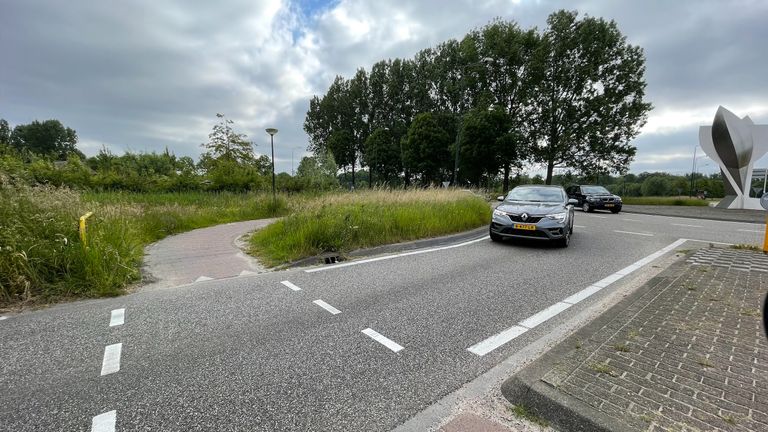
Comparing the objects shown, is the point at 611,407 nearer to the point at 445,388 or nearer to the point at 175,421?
the point at 445,388

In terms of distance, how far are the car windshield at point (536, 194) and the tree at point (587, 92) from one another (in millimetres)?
24120

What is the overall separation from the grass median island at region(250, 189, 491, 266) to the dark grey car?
1.77 meters

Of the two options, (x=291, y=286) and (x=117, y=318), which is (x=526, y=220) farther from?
(x=117, y=318)

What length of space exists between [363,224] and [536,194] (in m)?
4.84

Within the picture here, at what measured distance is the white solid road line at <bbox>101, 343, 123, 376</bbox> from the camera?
2582 millimetres

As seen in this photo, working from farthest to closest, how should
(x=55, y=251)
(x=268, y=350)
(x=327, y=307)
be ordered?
(x=55, y=251), (x=327, y=307), (x=268, y=350)

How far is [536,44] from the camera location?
31031mm

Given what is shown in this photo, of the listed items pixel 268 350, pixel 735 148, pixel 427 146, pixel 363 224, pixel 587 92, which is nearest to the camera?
pixel 268 350

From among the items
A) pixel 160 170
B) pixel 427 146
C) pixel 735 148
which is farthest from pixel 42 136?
pixel 735 148

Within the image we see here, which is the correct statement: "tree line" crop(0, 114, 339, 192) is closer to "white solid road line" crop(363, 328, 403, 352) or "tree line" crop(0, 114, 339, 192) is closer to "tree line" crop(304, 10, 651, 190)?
"white solid road line" crop(363, 328, 403, 352)

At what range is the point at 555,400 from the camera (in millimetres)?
2100

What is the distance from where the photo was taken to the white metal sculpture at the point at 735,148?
77.0 ft

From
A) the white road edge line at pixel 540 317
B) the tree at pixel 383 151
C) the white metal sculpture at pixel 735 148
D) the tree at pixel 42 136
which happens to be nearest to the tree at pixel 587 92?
the white metal sculpture at pixel 735 148

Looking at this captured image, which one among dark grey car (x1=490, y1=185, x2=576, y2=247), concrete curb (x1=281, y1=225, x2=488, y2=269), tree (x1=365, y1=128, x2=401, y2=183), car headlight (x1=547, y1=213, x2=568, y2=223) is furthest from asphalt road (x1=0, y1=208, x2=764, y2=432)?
tree (x1=365, y1=128, x2=401, y2=183)
